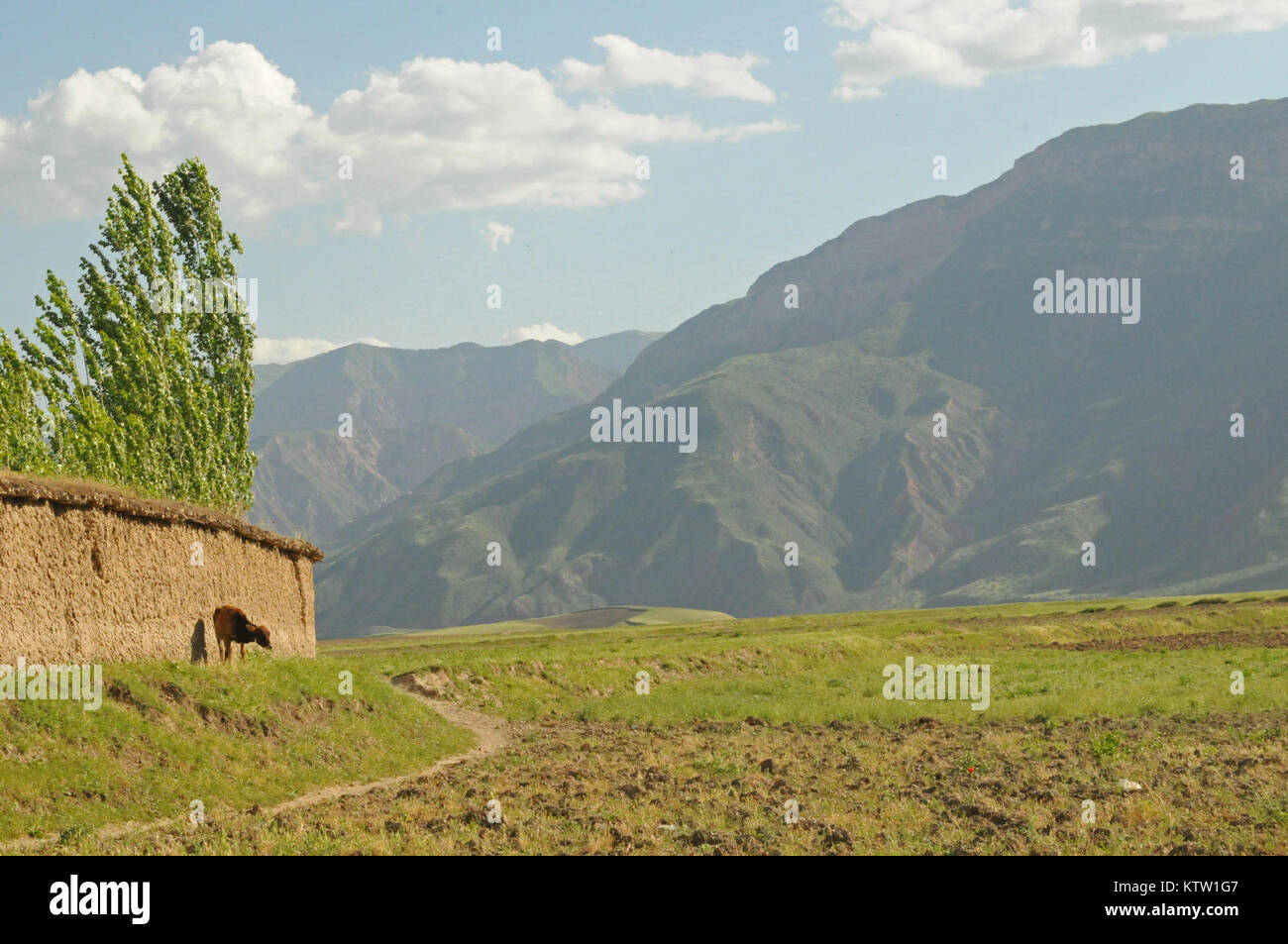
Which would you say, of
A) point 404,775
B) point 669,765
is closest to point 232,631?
point 404,775

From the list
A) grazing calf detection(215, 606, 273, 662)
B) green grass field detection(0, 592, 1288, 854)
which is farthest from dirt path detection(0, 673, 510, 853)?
grazing calf detection(215, 606, 273, 662)

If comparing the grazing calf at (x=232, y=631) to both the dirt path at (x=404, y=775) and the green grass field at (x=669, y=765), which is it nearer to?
the green grass field at (x=669, y=765)

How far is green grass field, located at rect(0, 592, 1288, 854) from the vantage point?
17.8 metres

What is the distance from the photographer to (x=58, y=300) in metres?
43.9

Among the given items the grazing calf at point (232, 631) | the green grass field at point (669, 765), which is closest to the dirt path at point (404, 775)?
the green grass field at point (669, 765)

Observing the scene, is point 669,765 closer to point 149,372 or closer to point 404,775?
point 404,775

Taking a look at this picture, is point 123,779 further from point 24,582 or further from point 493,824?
point 493,824

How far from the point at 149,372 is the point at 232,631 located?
16756 mm

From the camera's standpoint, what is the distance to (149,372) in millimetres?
43375

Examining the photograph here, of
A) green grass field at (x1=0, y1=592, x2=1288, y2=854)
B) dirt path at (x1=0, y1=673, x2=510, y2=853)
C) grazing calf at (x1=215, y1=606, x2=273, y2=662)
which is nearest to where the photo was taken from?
dirt path at (x1=0, y1=673, x2=510, y2=853)

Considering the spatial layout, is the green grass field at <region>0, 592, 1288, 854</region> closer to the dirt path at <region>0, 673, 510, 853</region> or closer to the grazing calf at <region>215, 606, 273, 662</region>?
the dirt path at <region>0, 673, 510, 853</region>

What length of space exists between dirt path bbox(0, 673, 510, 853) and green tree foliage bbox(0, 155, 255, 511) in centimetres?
1148

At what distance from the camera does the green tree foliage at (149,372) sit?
40.7 metres
